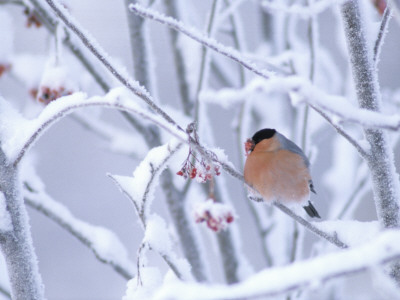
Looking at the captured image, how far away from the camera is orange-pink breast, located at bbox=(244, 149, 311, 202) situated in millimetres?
1388

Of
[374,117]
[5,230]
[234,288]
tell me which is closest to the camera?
[234,288]

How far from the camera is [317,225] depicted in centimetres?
79

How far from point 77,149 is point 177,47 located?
10.6 ft

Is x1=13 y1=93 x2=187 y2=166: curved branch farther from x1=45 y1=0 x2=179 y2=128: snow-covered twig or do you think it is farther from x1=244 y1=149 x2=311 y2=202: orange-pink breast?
x1=244 y1=149 x2=311 y2=202: orange-pink breast

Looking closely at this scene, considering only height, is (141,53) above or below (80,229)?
above

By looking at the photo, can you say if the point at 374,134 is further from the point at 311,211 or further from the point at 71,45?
the point at 311,211

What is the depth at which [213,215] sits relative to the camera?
84 centimetres

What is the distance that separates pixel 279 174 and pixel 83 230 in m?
0.57

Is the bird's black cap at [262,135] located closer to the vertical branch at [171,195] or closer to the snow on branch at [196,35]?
the vertical branch at [171,195]

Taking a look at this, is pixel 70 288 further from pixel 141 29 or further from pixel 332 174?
pixel 141 29

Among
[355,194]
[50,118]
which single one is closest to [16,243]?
[50,118]

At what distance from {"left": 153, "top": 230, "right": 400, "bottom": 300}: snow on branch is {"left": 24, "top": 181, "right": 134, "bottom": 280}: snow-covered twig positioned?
2.45 feet

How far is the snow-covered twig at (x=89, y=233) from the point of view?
111cm

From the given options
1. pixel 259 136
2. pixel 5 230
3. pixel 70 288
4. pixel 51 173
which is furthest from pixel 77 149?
pixel 5 230
